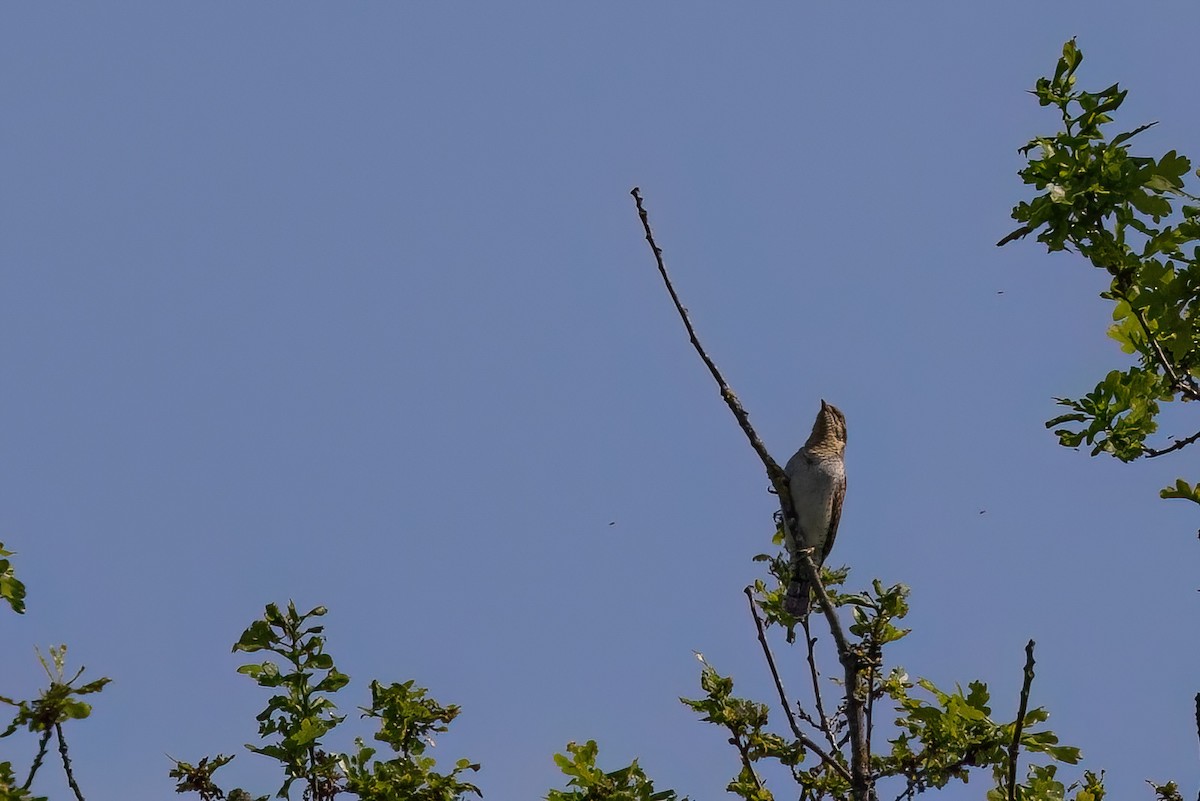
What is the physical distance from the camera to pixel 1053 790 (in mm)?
6453

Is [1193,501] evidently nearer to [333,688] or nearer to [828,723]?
[828,723]

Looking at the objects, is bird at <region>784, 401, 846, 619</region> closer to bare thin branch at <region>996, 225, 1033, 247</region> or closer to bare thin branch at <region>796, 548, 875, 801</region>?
bare thin branch at <region>796, 548, 875, 801</region>

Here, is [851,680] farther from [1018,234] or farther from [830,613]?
[1018,234]

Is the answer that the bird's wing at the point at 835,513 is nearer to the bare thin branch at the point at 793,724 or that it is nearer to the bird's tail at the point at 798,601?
the bird's tail at the point at 798,601

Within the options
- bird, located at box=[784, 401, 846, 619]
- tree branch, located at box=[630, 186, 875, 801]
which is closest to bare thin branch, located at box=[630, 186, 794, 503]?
tree branch, located at box=[630, 186, 875, 801]

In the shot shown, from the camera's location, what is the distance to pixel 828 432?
12180 mm

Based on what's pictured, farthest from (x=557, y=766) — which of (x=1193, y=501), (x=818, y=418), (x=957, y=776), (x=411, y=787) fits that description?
(x=818, y=418)

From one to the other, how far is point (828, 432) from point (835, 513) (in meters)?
0.87

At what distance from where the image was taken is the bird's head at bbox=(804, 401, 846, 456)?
12039 mm

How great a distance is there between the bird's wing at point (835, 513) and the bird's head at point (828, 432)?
387 millimetres

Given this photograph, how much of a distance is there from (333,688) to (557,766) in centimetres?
114

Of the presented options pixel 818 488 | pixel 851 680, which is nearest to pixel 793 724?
pixel 851 680

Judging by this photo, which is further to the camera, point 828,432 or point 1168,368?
point 828,432

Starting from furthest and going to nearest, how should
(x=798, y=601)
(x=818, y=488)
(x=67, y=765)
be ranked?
(x=818, y=488) → (x=798, y=601) → (x=67, y=765)
